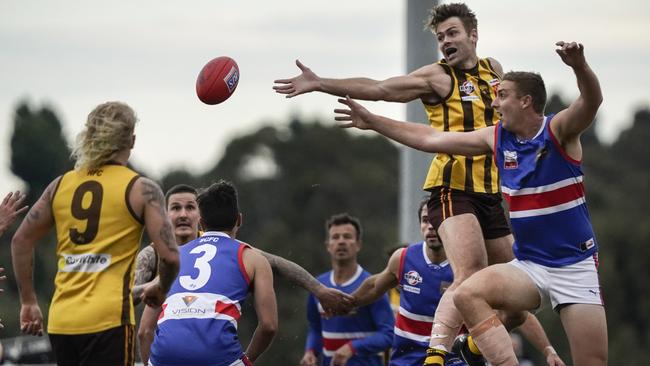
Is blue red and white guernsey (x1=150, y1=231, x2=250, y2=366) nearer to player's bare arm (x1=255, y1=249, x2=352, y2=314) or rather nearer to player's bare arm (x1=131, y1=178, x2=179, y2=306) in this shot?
player's bare arm (x1=131, y1=178, x2=179, y2=306)

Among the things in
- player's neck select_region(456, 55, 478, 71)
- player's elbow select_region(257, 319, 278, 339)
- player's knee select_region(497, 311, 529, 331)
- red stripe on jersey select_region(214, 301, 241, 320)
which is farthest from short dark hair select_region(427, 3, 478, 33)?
red stripe on jersey select_region(214, 301, 241, 320)

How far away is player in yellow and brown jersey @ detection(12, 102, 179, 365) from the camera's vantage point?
812cm

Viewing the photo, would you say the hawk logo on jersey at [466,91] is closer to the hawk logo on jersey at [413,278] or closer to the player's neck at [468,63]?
the player's neck at [468,63]

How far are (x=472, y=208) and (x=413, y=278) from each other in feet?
5.44

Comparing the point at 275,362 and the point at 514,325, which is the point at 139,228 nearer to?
the point at 514,325

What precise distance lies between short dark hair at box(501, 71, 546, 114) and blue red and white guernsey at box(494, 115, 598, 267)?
0.11m

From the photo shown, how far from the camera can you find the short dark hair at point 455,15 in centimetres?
1032

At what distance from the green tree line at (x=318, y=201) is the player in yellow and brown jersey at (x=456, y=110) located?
113 feet

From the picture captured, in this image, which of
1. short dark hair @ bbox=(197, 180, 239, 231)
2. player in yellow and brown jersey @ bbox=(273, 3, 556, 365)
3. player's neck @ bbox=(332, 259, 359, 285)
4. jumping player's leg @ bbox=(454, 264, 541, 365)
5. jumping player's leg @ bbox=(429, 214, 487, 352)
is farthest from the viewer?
player's neck @ bbox=(332, 259, 359, 285)

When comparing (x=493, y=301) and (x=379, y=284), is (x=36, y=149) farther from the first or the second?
(x=493, y=301)

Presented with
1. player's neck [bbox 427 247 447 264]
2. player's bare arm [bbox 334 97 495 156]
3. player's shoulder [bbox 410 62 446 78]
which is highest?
player's shoulder [bbox 410 62 446 78]

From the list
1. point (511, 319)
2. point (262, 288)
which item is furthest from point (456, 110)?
point (262, 288)

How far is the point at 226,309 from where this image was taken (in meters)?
8.87

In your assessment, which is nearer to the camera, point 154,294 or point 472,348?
point 154,294
